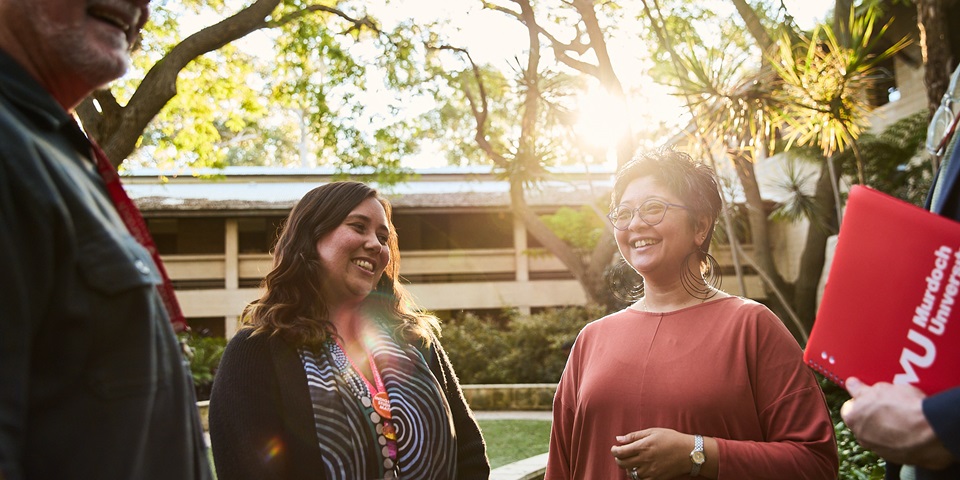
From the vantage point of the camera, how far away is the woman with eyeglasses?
234 centimetres

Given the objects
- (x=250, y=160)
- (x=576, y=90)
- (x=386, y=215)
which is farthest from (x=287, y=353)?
(x=250, y=160)

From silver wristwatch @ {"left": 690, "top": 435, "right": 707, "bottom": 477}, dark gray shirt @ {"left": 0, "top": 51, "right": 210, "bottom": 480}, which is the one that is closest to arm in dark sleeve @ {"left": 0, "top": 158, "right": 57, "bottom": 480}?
dark gray shirt @ {"left": 0, "top": 51, "right": 210, "bottom": 480}

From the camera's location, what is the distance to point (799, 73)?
7.94 meters

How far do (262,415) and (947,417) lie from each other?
179cm

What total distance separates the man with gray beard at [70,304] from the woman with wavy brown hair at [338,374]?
Answer: 0.97 metres

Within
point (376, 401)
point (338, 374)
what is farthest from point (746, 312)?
point (338, 374)

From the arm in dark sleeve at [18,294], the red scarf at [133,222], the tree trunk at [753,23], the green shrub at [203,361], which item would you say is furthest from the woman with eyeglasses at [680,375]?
the green shrub at [203,361]

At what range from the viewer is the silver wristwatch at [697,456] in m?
2.33

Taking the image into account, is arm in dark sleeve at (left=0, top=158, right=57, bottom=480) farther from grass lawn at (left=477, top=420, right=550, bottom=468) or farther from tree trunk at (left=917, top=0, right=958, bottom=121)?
tree trunk at (left=917, top=0, right=958, bottom=121)

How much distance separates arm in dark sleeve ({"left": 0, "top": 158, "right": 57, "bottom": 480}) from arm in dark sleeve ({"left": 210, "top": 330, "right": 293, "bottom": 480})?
3.98 ft

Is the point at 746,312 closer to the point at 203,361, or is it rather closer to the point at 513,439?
the point at 513,439

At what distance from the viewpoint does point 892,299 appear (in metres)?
1.46

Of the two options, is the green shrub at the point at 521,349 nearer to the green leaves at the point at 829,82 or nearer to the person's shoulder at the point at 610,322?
the green leaves at the point at 829,82

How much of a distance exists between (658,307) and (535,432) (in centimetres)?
764
